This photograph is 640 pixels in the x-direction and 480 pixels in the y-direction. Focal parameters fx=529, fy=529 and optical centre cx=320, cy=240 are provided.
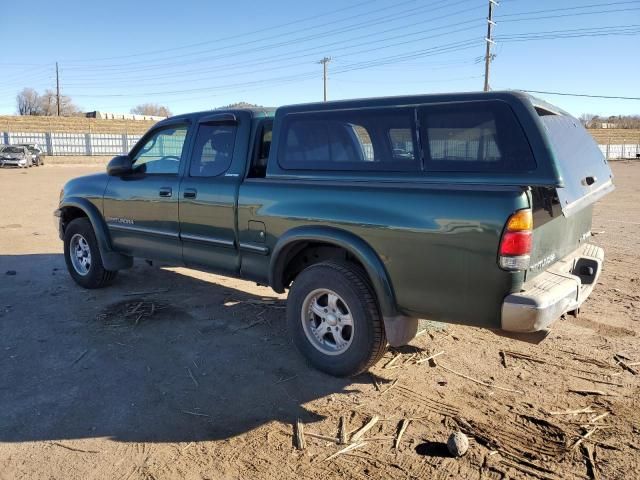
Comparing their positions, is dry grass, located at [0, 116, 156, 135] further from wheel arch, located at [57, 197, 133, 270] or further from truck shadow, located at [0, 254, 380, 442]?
truck shadow, located at [0, 254, 380, 442]

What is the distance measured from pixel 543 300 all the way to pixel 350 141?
71.1 inches

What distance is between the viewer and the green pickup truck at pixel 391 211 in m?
3.15

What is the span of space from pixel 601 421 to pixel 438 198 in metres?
1.80

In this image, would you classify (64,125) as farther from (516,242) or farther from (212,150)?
(516,242)

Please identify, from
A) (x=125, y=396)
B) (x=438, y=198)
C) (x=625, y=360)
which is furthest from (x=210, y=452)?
(x=625, y=360)

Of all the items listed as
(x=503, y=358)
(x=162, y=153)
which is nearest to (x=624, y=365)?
(x=503, y=358)


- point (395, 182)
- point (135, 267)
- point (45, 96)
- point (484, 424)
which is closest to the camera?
point (484, 424)

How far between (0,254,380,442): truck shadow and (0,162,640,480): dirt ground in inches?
0.6

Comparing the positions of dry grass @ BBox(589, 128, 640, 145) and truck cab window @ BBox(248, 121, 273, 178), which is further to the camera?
dry grass @ BBox(589, 128, 640, 145)

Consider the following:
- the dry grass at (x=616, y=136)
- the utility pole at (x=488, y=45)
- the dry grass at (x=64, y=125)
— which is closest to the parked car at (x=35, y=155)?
the dry grass at (x=64, y=125)

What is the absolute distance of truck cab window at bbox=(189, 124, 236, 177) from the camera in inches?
192

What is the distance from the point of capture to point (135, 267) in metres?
7.48

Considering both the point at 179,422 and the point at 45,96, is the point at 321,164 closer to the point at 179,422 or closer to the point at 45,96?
the point at 179,422

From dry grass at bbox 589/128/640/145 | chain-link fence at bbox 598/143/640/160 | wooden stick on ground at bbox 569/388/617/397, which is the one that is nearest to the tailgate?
wooden stick on ground at bbox 569/388/617/397
